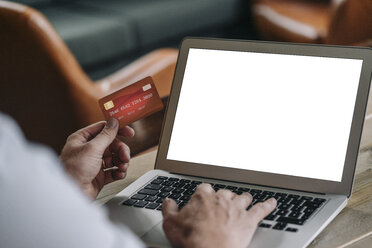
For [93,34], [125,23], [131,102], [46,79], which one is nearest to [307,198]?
[131,102]

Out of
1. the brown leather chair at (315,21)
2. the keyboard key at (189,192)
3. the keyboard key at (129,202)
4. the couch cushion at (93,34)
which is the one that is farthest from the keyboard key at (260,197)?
the couch cushion at (93,34)

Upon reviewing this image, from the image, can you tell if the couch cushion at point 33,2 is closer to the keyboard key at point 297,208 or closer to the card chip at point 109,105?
the card chip at point 109,105

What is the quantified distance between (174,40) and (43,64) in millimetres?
1664

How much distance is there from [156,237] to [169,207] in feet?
0.17

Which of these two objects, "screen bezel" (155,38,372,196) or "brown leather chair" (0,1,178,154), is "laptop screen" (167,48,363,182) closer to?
"screen bezel" (155,38,372,196)

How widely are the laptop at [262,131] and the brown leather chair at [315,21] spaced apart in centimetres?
162

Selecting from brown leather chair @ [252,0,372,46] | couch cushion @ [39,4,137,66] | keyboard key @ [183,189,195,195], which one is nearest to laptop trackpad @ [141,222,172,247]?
keyboard key @ [183,189,195,195]

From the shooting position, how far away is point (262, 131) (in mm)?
1055

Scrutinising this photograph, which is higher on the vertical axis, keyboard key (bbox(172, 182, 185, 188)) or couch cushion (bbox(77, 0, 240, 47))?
keyboard key (bbox(172, 182, 185, 188))

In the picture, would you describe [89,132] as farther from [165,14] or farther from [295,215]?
[165,14]

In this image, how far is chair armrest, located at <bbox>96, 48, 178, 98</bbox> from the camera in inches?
79.8

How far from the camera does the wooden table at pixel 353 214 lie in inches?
33.9

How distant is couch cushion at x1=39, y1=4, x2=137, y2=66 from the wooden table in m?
1.92

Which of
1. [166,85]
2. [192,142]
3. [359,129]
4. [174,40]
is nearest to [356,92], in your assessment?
[359,129]
